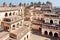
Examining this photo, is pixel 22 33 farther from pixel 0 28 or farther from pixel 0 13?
pixel 0 13

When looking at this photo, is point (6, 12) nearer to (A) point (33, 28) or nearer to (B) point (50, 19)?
(A) point (33, 28)

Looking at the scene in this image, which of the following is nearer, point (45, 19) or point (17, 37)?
point (17, 37)

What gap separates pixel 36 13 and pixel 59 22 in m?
12.0

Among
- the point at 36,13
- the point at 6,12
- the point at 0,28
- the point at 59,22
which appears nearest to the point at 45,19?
the point at 59,22

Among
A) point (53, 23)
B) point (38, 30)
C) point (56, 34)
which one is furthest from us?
point (38, 30)

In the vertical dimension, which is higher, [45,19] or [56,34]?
[45,19]

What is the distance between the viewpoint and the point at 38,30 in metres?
40.0

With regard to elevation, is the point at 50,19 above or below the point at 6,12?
below

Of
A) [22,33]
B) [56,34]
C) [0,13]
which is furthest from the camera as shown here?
[56,34]

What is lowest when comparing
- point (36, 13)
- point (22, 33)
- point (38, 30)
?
point (38, 30)

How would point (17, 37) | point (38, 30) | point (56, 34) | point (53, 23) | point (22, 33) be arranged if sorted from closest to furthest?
point (17, 37) → point (22, 33) → point (56, 34) → point (53, 23) → point (38, 30)

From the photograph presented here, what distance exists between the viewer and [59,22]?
37219mm

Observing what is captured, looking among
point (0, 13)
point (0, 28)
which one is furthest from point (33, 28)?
point (0, 28)

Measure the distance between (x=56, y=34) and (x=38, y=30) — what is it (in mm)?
7472
